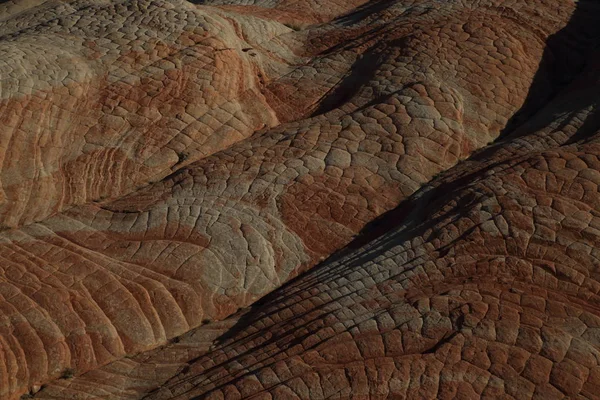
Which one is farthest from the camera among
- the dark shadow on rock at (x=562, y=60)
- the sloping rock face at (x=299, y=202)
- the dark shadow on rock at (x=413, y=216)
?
the dark shadow on rock at (x=562, y=60)

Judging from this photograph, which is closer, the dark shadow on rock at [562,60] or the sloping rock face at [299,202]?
the sloping rock face at [299,202]

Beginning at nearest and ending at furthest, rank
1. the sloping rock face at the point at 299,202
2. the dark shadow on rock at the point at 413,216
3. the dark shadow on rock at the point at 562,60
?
the sloping rock face at the point at 299,202
the dark shadow on rock at the point at 413,216
the dark shadow on rock at the point at 562,60

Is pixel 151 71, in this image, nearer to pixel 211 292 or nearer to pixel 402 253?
pixel 211 292

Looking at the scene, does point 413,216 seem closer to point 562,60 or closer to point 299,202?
point 299,202

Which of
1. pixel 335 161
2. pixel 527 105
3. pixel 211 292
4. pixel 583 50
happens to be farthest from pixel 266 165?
pixel 583 50

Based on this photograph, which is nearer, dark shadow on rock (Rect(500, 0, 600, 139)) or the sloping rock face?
the sloping rock face

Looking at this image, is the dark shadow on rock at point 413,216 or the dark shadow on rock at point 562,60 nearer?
the dark shadow on rock at point 413,216

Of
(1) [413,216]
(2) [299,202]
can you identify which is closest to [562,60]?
(1) [413,216]

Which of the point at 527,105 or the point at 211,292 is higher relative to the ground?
the point at 527,105
